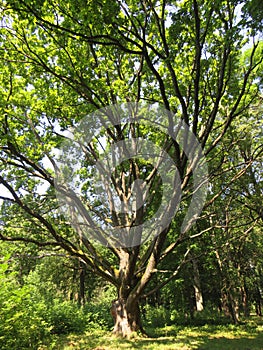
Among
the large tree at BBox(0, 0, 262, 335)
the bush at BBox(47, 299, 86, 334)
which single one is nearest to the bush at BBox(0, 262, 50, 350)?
the large tree at BBox(0, 0, 262, 335)

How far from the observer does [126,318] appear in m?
10.5

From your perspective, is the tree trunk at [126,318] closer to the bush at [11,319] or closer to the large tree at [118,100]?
the large tree at [118,100]

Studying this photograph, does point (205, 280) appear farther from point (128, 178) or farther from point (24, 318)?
point (24, 318)

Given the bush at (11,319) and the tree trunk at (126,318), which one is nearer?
the bush at (11,319)

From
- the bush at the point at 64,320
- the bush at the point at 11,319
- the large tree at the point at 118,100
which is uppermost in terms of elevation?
the large tree at the point at 118,100

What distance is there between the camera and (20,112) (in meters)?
10.7

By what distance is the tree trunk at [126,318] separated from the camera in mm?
10328

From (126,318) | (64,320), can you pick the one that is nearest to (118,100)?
(126,318)

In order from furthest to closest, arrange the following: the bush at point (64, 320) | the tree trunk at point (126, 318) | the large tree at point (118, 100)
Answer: the bush at point (64, 320)
the tree trunk at point (126, 318)
the large tree at point (118, 100)

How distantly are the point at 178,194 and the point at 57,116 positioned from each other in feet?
19.5

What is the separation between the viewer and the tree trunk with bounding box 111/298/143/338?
10328 millimetres

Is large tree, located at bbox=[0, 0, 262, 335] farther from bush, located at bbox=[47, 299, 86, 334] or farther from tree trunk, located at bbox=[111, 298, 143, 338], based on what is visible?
bush, located at bbox=[47, 299, 86, 334]

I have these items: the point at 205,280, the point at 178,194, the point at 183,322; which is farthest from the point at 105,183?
the point at 205,280

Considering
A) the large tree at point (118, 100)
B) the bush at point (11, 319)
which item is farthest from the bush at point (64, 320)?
the bush at point (11, 319)
